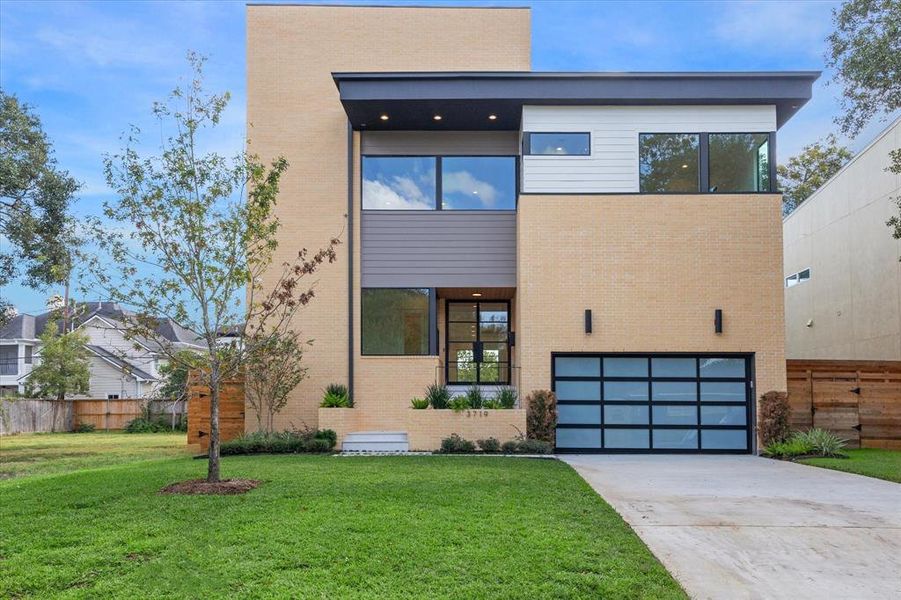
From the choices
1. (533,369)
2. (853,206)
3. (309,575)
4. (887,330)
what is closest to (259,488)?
(309,575)

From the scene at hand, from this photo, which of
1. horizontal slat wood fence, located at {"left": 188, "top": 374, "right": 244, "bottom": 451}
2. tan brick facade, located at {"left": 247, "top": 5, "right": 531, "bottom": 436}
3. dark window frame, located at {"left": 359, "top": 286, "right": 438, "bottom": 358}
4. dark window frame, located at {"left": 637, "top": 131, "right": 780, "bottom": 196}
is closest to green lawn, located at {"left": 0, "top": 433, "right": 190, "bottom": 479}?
horizontal slat wood fence, located at {"left": 188, "top": 374, "right": 244, "bottom": 451}

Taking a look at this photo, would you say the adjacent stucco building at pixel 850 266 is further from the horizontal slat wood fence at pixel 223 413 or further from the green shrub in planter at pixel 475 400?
the horizontal slat wood fence at pixel 223 413

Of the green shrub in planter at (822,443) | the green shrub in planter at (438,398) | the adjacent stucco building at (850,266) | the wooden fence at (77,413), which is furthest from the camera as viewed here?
the wooden fence at (77,413)

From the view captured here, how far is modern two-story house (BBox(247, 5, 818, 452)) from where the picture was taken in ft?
49.0

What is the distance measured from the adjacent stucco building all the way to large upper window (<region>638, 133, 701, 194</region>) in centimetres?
581

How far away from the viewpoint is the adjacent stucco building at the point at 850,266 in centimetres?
1852

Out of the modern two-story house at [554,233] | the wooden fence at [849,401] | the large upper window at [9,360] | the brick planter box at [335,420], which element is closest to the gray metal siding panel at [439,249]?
the modern two-story house at [554,233]

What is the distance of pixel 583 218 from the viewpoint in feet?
49.8

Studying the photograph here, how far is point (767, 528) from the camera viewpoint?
23.7 ft

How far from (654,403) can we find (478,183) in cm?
620

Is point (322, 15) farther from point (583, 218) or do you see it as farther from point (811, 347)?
point (811, 347)

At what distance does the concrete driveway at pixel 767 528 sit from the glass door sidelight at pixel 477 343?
6014 mm

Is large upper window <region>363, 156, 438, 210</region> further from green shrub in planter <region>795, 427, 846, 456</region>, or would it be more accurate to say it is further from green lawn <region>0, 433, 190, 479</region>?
green shrub in planter <region>795, 427, 846, 456</region>

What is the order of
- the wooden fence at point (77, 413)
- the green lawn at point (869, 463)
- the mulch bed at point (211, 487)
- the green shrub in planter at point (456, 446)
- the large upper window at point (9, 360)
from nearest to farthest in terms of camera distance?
1. the mulch bed at point (211, 487)
2. the green lawn at point (869, 463)
3. the green shrub in planter at point (456, 446)
4. the wooden fence at point (77, 413)
5. the large upper window at point (9, 360)
